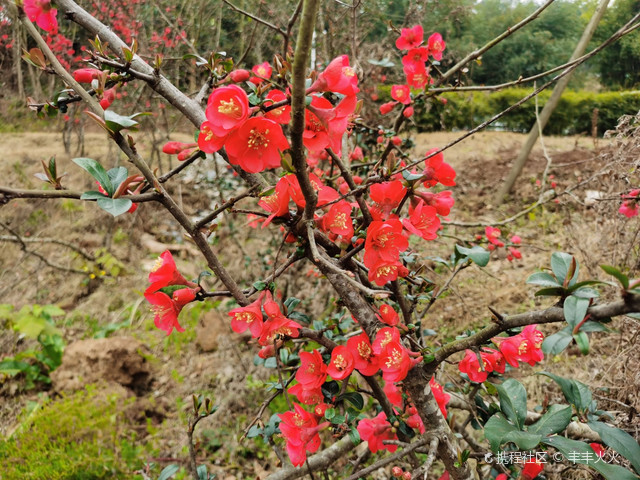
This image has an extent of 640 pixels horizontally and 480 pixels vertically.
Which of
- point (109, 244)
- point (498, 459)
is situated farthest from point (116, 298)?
point (498, 459)

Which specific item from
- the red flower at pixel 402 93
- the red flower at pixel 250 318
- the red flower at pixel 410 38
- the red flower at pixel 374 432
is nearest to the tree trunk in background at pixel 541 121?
the red flower at pixel 410 38

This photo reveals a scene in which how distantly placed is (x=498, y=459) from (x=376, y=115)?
2.94 m

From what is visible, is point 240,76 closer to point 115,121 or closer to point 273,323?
point 115,121

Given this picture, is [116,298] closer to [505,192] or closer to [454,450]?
[454,450]

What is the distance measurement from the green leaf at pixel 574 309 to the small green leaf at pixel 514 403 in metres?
0.29

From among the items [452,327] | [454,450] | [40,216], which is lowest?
[40,216]

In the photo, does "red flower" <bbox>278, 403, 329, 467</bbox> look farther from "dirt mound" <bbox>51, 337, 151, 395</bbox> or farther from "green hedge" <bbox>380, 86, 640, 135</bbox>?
"green hedge" <bbox>380, 86, 640, 135</bbox>

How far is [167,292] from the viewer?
0.78 meters

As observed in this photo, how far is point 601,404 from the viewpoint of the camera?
1.52 meters

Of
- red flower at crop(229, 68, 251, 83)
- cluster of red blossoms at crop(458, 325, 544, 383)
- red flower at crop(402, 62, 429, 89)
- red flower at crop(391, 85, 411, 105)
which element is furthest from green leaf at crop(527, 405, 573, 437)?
red flower at crop(402, 62, 429, 89)

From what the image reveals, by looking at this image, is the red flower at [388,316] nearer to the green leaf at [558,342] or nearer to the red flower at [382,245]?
the red flower at [382,245]

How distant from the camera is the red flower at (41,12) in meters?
0.81

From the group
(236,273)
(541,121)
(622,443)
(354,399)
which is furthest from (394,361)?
(541,121)

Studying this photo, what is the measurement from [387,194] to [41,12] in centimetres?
84
